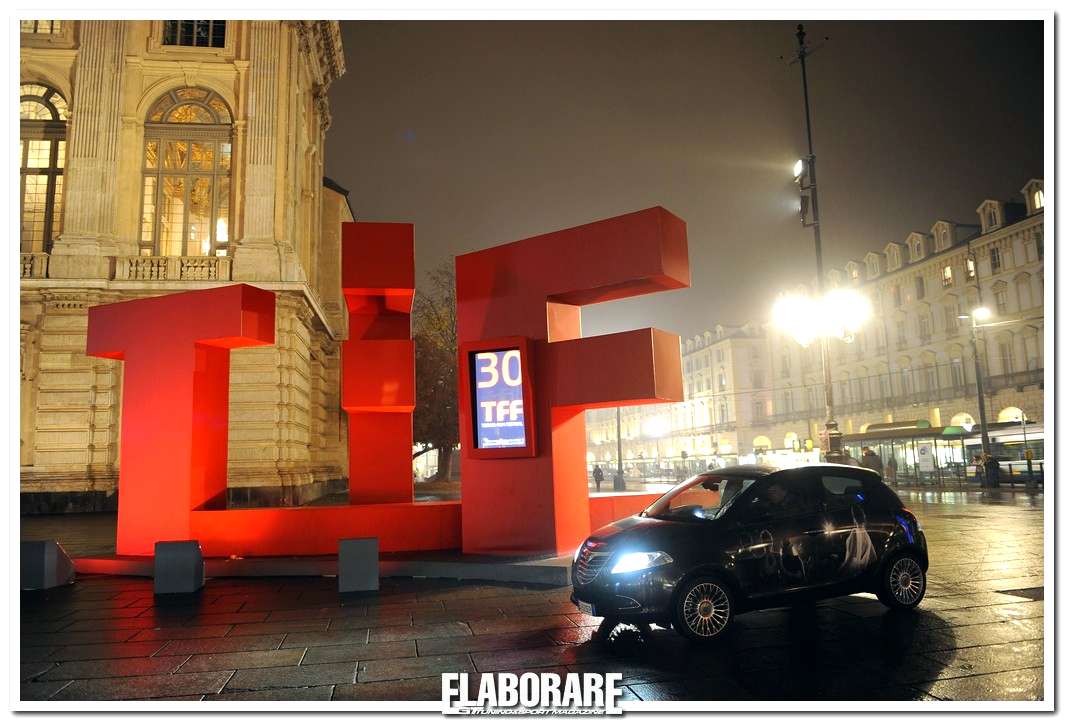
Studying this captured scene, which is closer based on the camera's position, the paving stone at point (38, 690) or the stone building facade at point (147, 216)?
the paving stone at point (38, 690)

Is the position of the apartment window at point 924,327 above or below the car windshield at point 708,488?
above

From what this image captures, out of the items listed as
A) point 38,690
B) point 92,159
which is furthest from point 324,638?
point 92,159

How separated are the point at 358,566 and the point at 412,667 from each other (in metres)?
3.78

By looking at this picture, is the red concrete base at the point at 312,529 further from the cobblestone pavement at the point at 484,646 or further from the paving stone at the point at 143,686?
the paving stone at the point at 143,686

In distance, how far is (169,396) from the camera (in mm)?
11047

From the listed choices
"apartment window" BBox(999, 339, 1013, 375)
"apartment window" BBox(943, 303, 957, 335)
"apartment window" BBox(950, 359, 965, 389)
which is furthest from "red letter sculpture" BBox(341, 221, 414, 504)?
"apartment window" BBox(943, 303, 957, 335)

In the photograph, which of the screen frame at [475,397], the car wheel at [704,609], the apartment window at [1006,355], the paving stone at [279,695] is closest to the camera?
the paving stone at [279,695]

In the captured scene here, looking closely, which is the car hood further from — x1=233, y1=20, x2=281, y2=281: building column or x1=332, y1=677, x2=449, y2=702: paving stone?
x1=233, y1=20, x2=281, y2=281: building column

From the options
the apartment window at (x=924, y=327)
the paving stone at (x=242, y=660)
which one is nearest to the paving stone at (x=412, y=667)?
the paving stone at (x=242, y=660)

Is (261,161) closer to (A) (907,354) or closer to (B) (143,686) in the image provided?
(B) (143,686)

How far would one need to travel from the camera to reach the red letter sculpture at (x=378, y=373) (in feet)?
39.1

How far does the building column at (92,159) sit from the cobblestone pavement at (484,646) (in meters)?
18.2

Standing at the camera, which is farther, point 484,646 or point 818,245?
point 818,245
